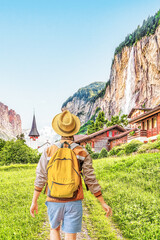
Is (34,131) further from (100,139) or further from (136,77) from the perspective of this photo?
(100,139)

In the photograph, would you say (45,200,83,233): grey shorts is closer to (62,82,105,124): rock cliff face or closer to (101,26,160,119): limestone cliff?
(101,26,160,119): limestone cliff

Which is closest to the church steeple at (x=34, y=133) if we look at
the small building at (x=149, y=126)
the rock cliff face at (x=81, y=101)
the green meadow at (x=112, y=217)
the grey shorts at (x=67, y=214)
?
the rock cliff face at (x=81, y=101)

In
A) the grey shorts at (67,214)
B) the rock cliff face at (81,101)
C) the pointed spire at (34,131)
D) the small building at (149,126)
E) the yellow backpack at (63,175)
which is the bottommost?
the grey shorts at (67,214)

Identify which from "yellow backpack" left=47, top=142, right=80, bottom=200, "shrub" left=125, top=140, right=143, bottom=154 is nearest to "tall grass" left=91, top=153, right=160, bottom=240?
"yellow backpack" left=47, top=142, right=80, bottom=200

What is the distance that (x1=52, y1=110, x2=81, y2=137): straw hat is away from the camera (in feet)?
9.19

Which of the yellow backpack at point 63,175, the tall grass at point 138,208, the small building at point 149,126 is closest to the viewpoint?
the yellow backpack at point 63,175

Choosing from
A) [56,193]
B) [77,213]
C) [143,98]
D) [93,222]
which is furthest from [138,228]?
Result: [143,98]

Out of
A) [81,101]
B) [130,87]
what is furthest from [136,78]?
[81,101]

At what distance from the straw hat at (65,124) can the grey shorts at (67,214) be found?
931 millimetres

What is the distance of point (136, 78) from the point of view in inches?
2281

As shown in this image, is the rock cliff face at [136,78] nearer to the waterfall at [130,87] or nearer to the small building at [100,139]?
the waterfall at [130,87]

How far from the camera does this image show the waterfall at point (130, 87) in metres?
58.9

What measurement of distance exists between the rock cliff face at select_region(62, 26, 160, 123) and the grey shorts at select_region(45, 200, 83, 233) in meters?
45.7

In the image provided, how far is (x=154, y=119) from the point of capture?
24844 millimetres
